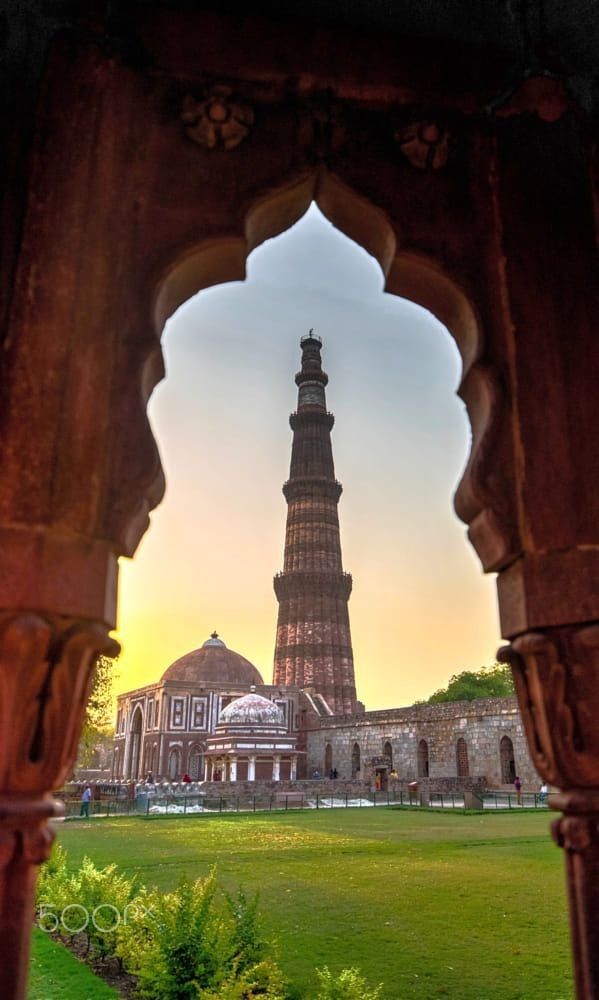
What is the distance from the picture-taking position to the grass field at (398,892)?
463 centimetres

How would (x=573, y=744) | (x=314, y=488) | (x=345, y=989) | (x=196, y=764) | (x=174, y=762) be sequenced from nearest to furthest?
(x=573, y=744) → (x=345, y=989) → (x=174, y=762) → (x=196, y=764) → (x=314, y=488)

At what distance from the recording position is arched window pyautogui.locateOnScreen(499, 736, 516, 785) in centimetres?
2693

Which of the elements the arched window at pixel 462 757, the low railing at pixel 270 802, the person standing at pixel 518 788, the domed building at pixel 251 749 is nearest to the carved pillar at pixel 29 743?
the low railing at pixel 270 802

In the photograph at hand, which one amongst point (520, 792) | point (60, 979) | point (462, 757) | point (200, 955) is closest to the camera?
point (200, 955)

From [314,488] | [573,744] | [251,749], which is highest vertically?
[314,488]

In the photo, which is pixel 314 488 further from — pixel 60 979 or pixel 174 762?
pixel 60 979

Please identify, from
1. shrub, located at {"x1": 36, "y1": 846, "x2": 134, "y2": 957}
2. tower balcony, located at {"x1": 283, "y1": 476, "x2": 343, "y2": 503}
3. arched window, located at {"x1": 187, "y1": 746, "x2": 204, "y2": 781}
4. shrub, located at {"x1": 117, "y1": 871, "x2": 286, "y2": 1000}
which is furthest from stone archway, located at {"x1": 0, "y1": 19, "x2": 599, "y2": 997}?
tower balcony, located at {"x1": 283, "y1": 476, "x2": 343, "y2": 503}

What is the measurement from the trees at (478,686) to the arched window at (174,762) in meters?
14.5

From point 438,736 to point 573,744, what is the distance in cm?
3024

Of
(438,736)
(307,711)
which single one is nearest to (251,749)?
(438,736)

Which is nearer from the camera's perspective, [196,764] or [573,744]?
[573,744]

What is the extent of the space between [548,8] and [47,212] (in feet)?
5.16

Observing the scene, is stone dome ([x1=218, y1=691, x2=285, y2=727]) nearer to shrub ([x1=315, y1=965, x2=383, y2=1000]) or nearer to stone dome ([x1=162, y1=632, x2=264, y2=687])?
stone dome ([x1=162, y1=632, x2=264, y2=687])

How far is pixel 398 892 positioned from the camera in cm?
726
